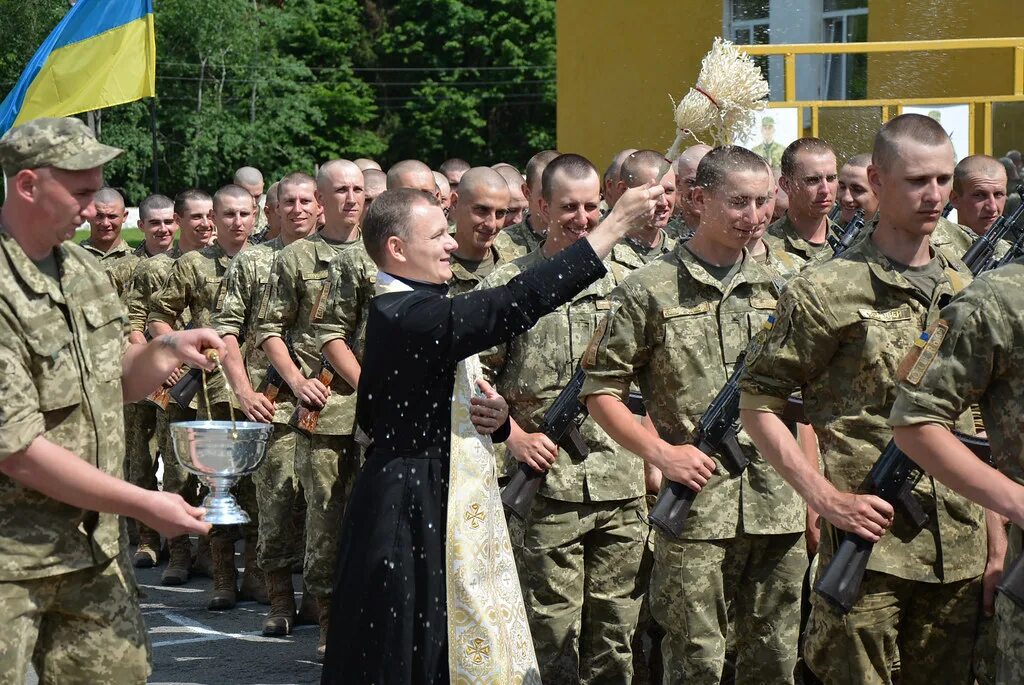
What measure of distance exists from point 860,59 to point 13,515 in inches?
488

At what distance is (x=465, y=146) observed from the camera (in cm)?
6269

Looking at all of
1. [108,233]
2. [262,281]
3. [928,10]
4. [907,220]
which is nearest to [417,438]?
[907,220]

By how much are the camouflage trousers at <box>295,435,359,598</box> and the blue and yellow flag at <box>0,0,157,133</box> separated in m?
3.65

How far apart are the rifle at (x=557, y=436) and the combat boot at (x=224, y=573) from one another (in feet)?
12.4

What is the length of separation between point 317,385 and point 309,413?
0.18 metres

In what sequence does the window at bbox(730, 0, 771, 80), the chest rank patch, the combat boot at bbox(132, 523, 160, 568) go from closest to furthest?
the chest rank patch → the combat boot at bbox(132, 523, 160, 568) → the window at bbox(730, 0, 771, 80)

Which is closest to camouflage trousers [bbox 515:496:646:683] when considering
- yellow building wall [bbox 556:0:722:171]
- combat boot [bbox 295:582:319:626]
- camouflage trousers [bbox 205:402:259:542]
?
combat boot [bbox 295:582:319:626]

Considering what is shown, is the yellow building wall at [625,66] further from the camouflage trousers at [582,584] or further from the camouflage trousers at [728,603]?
the camouflage trousers at [728,603]

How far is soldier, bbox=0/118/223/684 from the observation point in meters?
4.28

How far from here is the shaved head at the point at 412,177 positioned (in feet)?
30.0

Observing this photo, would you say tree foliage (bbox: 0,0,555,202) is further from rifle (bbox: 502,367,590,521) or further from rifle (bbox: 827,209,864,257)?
rifle (bbox: 502,367,590,521)

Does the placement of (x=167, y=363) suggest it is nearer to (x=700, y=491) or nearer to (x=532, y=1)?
(x=700, y=491)

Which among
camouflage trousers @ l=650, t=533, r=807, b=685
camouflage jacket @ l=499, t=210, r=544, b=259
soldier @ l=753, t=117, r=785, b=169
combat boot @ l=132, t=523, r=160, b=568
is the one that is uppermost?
soldier @ l=753, t=117, r=785, b=169

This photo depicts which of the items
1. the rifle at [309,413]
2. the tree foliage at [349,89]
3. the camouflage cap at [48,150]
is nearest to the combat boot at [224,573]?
the rifle at [309,413]
